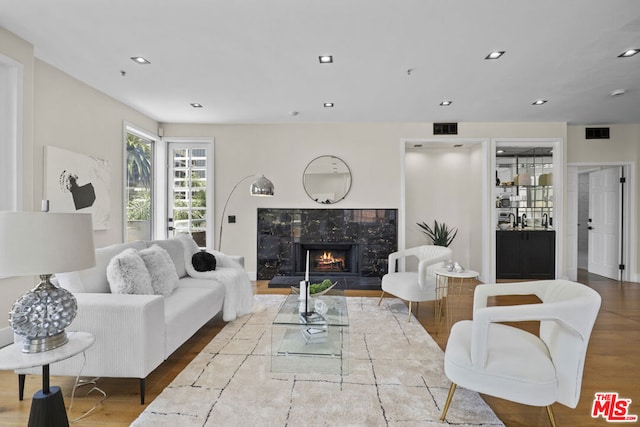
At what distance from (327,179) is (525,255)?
11.6 ft

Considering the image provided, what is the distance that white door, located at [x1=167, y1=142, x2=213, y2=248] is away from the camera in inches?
225

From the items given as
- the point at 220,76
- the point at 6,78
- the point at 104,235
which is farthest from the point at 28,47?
the point at 104,235

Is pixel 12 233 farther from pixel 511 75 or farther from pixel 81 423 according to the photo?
pixel 511 75

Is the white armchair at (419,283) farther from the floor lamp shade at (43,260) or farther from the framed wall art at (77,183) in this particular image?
the framed wall art at (77,183)

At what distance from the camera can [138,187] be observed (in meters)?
5.24

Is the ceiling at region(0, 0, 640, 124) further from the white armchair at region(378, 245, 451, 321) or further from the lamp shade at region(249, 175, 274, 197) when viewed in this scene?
the white armchair at region(378, 245, 451, 321)

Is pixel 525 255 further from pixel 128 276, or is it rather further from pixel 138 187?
pixel 138 187

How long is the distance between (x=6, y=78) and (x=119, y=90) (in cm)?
135

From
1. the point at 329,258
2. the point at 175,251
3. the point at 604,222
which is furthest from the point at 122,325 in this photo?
the point at 604,222

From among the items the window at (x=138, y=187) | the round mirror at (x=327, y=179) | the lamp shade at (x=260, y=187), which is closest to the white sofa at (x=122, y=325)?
the lamp shade at (x=260, y=187)

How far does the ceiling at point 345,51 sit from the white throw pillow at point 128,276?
184 centimetres

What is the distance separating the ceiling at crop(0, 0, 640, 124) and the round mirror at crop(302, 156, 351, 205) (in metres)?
1.00

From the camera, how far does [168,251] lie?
11.7ft

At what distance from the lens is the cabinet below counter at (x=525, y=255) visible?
5.63 metres
